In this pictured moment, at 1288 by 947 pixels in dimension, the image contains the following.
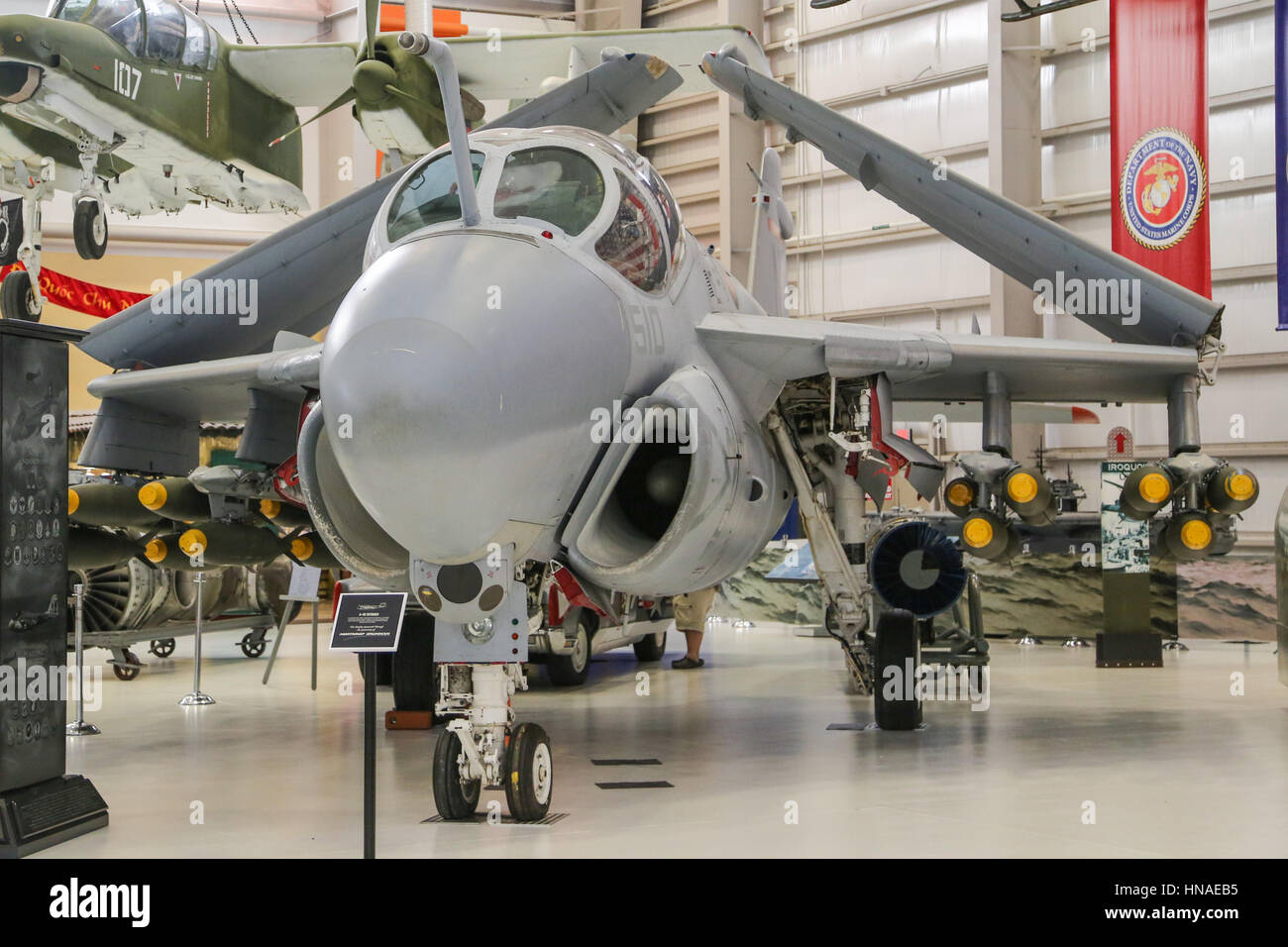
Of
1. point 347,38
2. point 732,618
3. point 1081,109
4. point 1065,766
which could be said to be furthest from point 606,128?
point 347,38

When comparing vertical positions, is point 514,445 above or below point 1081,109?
below

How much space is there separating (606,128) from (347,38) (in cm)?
1691

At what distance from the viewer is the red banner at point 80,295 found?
18719 millimetres

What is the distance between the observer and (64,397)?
5848mm

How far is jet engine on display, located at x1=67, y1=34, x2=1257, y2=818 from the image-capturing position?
475 centimetres

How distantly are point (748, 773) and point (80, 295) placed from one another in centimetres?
1566

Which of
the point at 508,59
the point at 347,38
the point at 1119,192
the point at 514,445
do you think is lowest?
the point at 514,445

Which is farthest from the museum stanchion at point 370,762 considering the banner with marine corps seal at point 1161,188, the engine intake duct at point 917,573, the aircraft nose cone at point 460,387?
the banner with marine corps seal at point 1161,188

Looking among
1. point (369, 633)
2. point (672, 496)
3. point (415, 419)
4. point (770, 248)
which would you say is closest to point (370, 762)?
point (369, 633)

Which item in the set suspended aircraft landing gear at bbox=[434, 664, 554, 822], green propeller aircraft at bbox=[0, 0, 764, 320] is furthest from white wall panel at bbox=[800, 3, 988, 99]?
suspended aircraft landing gear at bbox=[434, 664, 554, 822]

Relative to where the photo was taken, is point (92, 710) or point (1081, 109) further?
point (1081, 109)

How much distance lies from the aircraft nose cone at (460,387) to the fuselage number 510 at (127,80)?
29.6 ft

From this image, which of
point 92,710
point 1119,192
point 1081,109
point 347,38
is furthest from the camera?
point 347,38

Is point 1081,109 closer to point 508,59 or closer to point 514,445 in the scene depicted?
point 508,59
